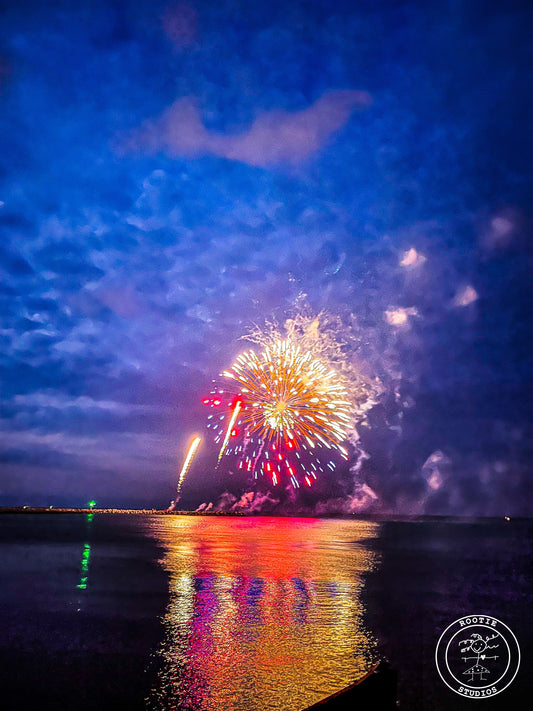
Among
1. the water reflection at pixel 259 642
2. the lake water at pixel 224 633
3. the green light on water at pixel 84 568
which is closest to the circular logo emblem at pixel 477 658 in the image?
the lake water at pixel 224 633

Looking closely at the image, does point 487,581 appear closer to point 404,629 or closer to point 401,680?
point 404,629

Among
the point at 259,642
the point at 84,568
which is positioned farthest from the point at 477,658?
the point at 84,568

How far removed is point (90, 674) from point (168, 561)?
891 inches

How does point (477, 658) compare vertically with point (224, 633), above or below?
below

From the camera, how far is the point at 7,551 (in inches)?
1473

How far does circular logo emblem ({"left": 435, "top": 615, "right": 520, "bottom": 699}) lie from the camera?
11406 mm

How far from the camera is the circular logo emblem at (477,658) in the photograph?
11.4 metres

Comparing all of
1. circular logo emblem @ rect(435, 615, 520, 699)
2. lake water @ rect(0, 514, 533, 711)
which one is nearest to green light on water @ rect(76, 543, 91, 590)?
lake water @ rect(0, 514, 533, 711)

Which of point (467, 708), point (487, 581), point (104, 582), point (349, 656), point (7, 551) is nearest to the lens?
point (467, 708)

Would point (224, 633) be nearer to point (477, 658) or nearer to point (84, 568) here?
point (477, 658)

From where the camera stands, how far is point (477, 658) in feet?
44.3

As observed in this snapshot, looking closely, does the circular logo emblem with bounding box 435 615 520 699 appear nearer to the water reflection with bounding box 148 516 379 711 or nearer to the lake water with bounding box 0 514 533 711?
the lake water with bounding box 0 514 533 711

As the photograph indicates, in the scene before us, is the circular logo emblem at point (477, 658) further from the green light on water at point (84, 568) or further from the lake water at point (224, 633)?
the green light on water at point (84, 568)

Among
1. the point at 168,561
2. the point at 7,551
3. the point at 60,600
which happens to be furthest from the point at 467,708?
the point at 7,551
